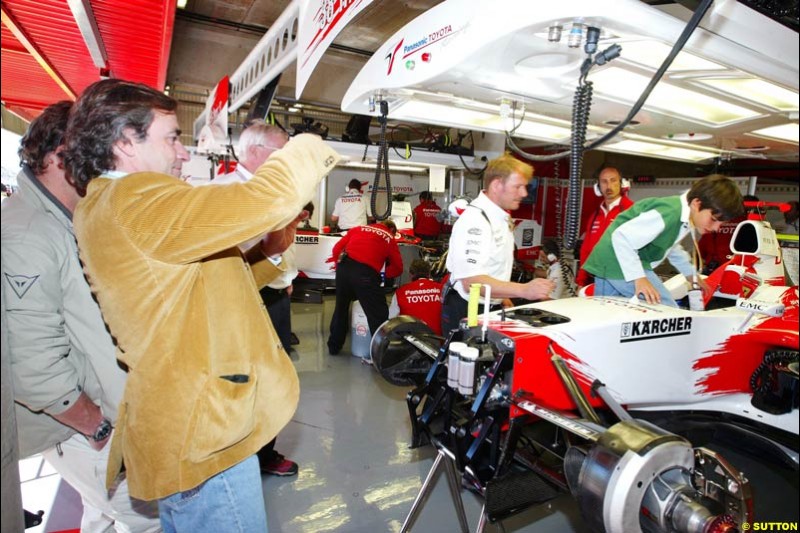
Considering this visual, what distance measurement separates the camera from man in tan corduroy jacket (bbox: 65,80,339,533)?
98 centimetres

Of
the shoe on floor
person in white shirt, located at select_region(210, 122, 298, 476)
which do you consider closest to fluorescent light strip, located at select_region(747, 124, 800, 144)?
person in white shirt, located at select_region(210, 122, 298, 476)

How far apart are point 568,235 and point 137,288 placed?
1.14 m

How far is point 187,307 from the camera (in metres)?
1.06

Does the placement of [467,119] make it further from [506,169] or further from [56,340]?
[56,340]

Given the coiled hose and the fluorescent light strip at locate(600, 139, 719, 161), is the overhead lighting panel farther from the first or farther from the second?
the fluorescent light strip at locate(600, 139, 719, 161)

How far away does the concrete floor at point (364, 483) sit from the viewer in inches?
95.2

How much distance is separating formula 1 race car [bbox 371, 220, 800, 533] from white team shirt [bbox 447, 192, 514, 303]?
478 mm

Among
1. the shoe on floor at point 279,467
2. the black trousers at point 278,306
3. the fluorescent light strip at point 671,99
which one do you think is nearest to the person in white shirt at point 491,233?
the fluorescent light strip at point 671,99

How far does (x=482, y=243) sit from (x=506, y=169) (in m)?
0.45

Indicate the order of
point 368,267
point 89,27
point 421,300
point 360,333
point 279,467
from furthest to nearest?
1. point 360,333
2. point 368,267
3. point 421,300
4. point 89,27
5. point 279,467

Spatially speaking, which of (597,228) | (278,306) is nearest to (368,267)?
(278,306)

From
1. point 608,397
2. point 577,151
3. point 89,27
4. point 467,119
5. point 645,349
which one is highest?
point 89,27

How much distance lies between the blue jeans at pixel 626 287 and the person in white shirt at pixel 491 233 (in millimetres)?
537

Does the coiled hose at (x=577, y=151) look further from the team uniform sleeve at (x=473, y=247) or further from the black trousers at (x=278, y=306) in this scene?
the black trousers at (x=278, y=306)
